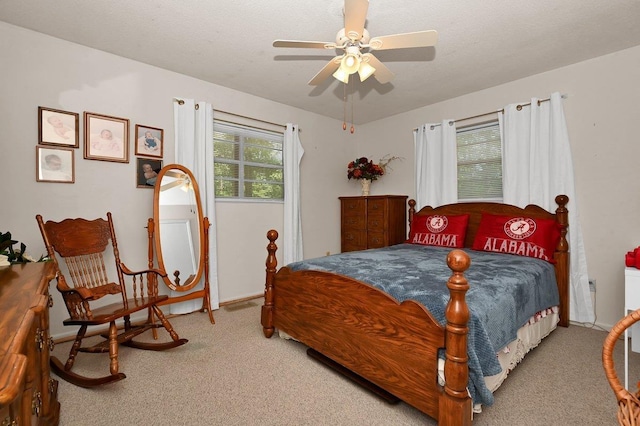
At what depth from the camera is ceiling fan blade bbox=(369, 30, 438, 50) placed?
6.11ft

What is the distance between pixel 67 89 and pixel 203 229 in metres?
1.67

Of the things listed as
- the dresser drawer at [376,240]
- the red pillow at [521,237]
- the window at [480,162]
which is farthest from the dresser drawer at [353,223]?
the red pillow at [521,237]

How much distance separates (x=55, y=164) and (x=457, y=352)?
327cm

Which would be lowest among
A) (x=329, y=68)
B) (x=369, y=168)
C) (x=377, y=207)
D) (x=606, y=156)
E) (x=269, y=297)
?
(x=269, y=297)

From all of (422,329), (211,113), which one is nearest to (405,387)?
(422,329)

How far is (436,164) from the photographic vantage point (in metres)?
3.99

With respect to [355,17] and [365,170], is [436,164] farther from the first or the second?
[355,17]

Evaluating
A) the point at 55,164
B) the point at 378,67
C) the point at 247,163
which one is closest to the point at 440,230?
the point at 378,67

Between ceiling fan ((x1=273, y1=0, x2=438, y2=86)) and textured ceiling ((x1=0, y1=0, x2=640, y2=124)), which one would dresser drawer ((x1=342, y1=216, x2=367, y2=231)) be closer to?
textured ceiling ((x1=0, y1=0, x2=640, y2=124))

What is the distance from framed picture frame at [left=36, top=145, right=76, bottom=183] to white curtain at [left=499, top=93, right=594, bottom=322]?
14.1 ft

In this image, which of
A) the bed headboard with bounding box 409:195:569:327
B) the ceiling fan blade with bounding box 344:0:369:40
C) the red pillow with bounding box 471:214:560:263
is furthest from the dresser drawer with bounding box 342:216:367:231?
the ceiling fan blade with bounding box 344:0:369:40

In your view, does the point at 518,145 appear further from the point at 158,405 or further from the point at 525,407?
the point at 158,405

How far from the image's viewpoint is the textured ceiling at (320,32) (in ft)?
7.13

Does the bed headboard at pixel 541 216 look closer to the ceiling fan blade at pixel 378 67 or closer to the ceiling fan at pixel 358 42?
the ceiling fan blade at pixel 378 67
